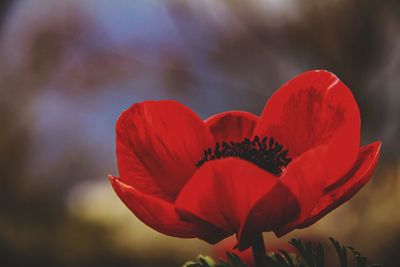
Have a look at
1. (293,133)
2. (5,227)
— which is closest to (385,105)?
(5,227)

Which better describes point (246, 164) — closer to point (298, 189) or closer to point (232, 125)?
point (298, 189)

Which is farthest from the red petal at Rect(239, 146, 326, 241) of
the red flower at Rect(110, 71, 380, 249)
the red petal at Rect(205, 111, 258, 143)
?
the red petal at Rect(205, 111, 258, 143)

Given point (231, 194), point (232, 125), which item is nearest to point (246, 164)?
point (231, 194)

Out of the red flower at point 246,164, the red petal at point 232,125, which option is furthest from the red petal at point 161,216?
the red petal at point 232,125

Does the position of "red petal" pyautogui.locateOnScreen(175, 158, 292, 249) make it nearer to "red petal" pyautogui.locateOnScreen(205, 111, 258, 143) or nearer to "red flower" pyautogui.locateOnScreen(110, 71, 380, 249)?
"red flower" pyautogui.locateOnScreen(110, 71, 380, 249)

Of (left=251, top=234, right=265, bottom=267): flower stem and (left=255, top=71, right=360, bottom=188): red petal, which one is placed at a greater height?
(left=255, top=71, right=360, bottom=188): red petal

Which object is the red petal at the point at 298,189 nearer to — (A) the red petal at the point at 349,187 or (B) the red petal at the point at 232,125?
(A) the red petal at the point at 349,187

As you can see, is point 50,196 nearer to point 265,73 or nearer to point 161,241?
point 161,241
